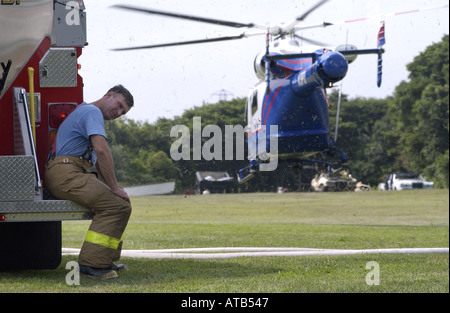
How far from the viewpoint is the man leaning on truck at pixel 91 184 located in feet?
19.7

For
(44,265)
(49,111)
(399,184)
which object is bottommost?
(399,184)

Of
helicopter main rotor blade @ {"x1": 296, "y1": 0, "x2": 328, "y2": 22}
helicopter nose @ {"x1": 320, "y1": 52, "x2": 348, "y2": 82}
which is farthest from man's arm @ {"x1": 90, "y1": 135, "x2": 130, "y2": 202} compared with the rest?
helicopter main rotor blade @ {"x1": 296, "y1": 0, "x2": 328, "y2": 22}

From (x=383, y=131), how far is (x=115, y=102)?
167ft

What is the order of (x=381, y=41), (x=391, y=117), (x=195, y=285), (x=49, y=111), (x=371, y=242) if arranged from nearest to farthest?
(x=195, y=285)
(x=49, y=111)
(x=371, y=242)
(x=381, y=41)
(x=391, y=117)

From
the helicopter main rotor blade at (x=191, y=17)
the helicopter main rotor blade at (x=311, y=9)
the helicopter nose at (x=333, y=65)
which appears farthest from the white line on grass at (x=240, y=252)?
the helicopter main rotor blade at (x=311, y=9)

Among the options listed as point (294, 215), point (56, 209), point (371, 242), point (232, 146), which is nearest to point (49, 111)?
point (56, 209)

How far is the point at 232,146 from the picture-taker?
31078mm

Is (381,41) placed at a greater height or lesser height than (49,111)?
greater

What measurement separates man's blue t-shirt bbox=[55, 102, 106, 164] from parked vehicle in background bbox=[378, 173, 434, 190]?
48662 millimetres

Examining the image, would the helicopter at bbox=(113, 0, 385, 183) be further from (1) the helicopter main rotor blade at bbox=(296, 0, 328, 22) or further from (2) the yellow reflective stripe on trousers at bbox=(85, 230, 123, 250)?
(2) the yellow reflective stripe on trousers at bbox=(85, 230, 123, 250)

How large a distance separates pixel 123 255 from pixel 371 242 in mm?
4266

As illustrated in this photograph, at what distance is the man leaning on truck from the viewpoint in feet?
19.7

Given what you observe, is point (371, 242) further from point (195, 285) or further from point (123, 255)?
point (195, 285)

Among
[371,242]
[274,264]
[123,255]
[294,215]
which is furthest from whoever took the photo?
[294,215]
